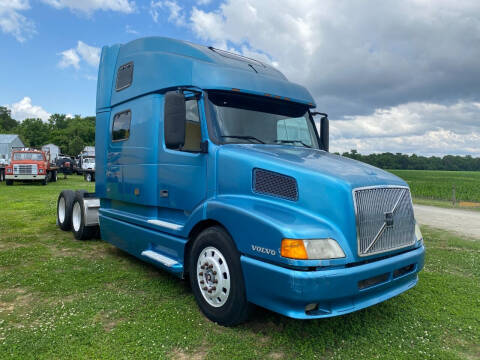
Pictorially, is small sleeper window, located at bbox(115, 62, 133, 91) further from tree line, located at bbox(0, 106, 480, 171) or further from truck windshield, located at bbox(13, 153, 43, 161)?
tree line, located at bbox(0, 106, 480, 171)

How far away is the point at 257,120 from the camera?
15.5ft

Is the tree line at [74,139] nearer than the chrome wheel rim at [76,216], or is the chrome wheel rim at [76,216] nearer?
the chrome wheel rim at [76,216]

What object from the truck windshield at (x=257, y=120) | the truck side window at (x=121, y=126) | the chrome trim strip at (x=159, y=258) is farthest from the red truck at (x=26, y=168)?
the truck windshield at (x=257, y=120)

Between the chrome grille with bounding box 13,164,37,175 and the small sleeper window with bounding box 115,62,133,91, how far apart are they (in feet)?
72.3

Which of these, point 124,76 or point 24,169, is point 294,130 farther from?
point 24,169

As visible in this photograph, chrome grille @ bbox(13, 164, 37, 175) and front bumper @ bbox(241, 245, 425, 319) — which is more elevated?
chrome grille @ bbox(13, 164, 37, 175)

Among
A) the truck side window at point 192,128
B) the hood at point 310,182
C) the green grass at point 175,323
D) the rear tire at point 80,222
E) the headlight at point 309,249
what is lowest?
the green grass at point 175,323

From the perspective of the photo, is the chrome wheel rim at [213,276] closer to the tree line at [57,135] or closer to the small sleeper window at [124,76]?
the small sleeper window at [124,76]

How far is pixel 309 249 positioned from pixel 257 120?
6.66 feet

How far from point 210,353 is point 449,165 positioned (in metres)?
68.2

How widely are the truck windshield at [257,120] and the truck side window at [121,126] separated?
6.29ft

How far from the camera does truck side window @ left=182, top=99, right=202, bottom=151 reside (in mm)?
4511

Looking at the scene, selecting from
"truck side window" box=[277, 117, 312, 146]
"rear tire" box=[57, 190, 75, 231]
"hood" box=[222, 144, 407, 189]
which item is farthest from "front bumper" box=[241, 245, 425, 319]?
"rear tire" box=[57, 190, 75, 231]

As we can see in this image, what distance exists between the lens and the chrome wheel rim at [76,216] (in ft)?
27.0
